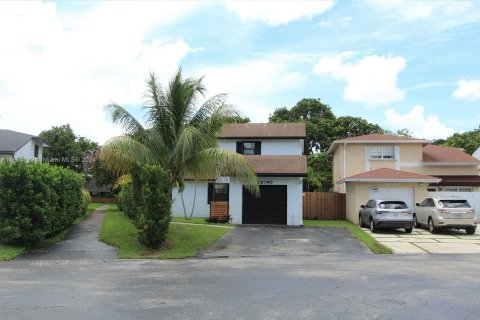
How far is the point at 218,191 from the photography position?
2752cm

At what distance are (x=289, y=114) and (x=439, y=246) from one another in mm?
39363

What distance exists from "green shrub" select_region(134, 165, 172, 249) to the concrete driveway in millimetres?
1661

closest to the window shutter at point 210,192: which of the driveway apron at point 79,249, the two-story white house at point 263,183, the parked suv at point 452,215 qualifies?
the two-story white house at point 263,183

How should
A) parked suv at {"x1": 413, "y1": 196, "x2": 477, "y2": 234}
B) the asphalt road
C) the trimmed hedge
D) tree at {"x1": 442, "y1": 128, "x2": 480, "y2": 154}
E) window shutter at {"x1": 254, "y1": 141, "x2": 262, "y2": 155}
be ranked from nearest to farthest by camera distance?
the asphalt road
the trimmed hedge
parked suv at {"x1": 413, "y1": 196, "x2": 477, "y2": 234}
window shutter at {"x1": 254, "y1": 141, "x2": 262, "y2": 155}
tree at {"x1": 442, "y1": 128, "x2": 480, "y2": 154}

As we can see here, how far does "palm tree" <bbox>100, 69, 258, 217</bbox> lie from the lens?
57.8 ft

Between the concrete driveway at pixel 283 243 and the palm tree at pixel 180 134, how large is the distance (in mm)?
2449

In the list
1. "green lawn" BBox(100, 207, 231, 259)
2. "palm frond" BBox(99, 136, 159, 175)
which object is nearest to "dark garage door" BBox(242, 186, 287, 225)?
"green lawn" BBox(100, 207, 231, 259)

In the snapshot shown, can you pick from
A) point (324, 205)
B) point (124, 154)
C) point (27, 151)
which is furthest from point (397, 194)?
point (27, 151)

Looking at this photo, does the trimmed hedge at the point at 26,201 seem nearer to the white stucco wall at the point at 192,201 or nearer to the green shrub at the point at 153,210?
the green shrub at the point at 153,210

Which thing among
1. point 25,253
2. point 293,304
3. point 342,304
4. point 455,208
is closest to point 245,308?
point 293,304

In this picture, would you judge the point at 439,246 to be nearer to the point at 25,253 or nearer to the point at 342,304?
the point at 342,304

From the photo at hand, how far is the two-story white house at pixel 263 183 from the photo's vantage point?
25.7 meters

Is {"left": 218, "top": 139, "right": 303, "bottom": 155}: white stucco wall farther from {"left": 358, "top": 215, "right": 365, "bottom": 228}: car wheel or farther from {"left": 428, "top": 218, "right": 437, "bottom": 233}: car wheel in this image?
{"left": 428, "top": 218, "right": 437, "bottom": 233}: car wheel

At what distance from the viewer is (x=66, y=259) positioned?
Answer: 14.1 metres
